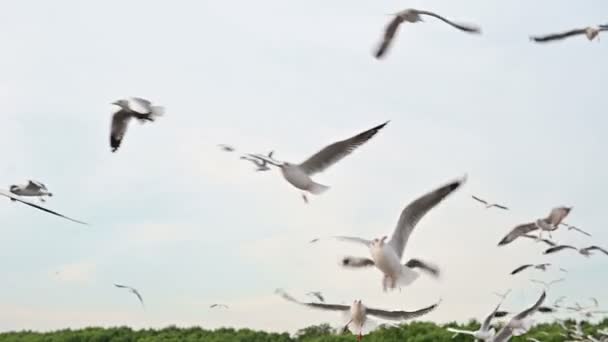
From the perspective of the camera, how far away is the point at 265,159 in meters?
8.47

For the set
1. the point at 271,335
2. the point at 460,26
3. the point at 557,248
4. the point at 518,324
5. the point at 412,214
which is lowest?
the point at 518,324

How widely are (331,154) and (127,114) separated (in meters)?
3.64

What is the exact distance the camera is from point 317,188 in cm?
856

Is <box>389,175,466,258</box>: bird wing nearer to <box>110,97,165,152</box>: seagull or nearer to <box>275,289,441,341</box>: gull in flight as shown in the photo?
<box>275,289,441,341</box>: gull in flight

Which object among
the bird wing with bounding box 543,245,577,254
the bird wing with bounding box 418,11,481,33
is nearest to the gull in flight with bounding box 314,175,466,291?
the bird wing with bounding box 418,11,481,33

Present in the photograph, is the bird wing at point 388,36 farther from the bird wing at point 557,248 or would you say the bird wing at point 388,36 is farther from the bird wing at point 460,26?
the bird wing at point 557,248

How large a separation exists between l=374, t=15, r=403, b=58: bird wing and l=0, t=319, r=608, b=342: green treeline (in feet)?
24.7

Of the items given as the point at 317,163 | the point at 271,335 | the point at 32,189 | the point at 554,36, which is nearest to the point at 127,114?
the point at 32,189

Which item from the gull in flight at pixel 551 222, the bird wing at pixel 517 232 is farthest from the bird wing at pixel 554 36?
the bird wing at pixel 517 232

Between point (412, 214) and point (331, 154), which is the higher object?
point (331, 154)

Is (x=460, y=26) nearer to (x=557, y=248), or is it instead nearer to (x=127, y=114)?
(x=557, y=248)

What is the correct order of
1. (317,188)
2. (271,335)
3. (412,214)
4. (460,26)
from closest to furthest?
(412,214)
(317,188)
(460,26)
(271,335)

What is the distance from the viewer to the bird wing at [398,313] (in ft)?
25.9

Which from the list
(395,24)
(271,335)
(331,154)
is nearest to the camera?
(331,154)
